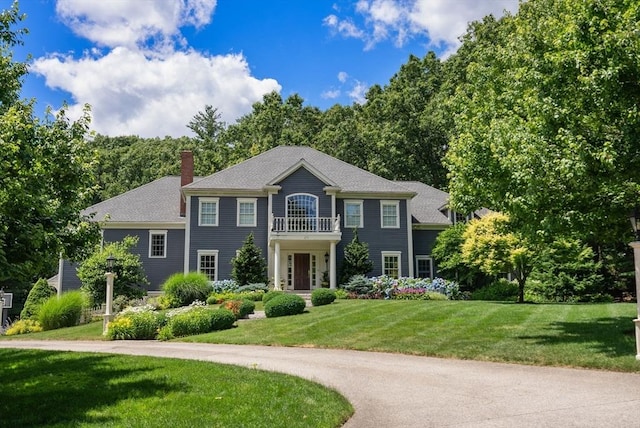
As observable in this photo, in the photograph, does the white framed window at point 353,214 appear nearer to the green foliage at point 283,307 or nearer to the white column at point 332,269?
the white column at point 332,269

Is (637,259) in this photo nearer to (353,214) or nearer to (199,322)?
(199,322)

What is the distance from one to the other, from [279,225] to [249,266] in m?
2.74

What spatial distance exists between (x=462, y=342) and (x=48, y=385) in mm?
8859

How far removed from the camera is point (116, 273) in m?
27.0

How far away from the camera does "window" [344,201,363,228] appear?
31.7 m

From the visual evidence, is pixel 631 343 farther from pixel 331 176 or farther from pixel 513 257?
pixel 331 176

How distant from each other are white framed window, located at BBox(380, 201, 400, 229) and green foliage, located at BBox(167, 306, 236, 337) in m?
15.3

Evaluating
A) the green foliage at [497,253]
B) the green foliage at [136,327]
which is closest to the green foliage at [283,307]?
the green foliage at [136,327]

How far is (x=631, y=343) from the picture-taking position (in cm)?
1173

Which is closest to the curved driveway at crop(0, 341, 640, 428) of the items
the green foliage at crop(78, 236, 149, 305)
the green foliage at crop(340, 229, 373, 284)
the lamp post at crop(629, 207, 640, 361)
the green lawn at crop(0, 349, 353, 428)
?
the green lawn at crop(0, 349, 353, 428)

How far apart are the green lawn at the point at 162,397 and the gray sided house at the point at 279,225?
19712 mm

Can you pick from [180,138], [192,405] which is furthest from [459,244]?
[180,138]

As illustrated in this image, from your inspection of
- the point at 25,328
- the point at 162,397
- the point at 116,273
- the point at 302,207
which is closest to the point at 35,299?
the point at 116,273

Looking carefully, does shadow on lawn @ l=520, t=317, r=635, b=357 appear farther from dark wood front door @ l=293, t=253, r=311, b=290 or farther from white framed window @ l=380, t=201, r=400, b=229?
dark wood front door @ l=293, t=253, r=311, b=290
